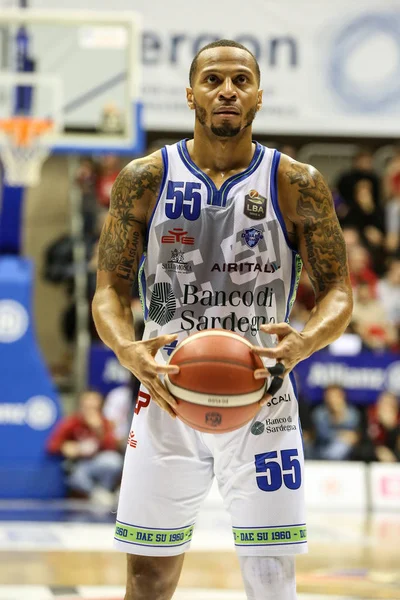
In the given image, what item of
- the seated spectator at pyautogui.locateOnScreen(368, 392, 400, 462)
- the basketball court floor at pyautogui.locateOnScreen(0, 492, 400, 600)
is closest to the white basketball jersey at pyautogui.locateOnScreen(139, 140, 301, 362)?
the basketball court floor at pyautogui.locateOnScreen(0, 492, 400, 600)

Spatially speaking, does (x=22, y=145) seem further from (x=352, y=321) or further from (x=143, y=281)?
(x=143, y=281)

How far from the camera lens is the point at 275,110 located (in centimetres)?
1458

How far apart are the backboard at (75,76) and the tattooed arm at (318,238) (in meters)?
7.74

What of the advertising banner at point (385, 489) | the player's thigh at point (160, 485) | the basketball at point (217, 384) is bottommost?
the advertising banner at point (385, 489)

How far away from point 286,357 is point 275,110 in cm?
1148

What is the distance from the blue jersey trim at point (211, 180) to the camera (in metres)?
3.89

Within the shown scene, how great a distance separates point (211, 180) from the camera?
393 cm

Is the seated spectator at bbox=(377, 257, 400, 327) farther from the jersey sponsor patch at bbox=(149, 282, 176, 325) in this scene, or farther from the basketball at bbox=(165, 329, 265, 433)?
the basketball at bbox=(165, 329, 265, 433)

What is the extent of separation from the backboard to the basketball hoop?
0.40 feet

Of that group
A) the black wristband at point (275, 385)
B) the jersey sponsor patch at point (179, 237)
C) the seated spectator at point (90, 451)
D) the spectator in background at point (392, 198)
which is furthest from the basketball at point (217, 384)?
the spectator in background at point (392, 198)

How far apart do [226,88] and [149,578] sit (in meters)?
1.87

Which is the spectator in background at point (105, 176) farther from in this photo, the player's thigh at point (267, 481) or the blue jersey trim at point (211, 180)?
the player's thigh at point (267, 481)

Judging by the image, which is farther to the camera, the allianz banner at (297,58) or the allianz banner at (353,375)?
the allianz banner at (297,58)

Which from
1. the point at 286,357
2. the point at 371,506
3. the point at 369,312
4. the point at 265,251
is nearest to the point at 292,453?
the point at 286,357
